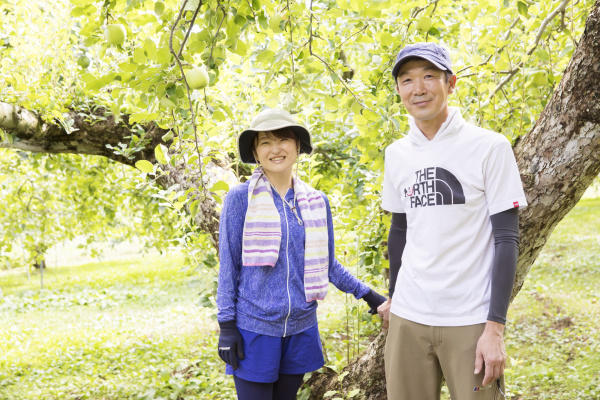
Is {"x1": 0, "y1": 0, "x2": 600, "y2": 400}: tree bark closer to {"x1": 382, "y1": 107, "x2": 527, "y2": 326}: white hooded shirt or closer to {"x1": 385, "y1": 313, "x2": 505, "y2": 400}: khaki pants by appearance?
{"x1": 382, "y1": 107, "x2": 527, "y2": 326}: white hooded shirt

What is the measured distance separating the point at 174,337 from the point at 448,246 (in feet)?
21.9

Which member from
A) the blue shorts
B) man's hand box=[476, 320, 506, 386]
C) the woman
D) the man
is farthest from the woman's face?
man's hand box=[476, 320, 506, 386]

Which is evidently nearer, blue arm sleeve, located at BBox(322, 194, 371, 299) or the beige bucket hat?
the beige bucket hat

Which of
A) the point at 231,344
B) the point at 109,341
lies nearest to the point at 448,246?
the point at 231,344

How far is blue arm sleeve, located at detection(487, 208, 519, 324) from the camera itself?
5.66 feet

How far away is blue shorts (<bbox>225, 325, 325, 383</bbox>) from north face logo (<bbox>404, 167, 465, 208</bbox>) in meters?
0.80

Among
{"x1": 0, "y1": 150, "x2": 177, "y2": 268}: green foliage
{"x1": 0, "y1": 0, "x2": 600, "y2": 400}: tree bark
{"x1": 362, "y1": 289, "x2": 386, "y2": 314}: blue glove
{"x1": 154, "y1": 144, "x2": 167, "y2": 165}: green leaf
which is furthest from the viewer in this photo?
{"x1": 0, "y1": 150, "x2": 177, "y2": 268}: green foliage

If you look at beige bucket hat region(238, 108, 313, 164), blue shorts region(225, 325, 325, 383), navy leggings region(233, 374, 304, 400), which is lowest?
navy leggings region(233, 374, 304, 400)

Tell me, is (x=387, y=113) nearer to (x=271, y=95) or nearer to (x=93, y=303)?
(x=271, y=95)

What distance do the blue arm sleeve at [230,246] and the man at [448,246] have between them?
2.18 ft

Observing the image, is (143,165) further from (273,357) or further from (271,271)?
(273,357)

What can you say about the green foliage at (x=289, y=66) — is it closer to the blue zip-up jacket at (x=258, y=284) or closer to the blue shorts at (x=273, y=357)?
the blue zip-up jacket at (x=258, y=284)

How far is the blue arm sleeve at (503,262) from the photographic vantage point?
172 centimetres

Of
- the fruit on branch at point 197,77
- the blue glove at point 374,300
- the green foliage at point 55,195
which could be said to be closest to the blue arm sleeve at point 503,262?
the blue glove at point 374,300
